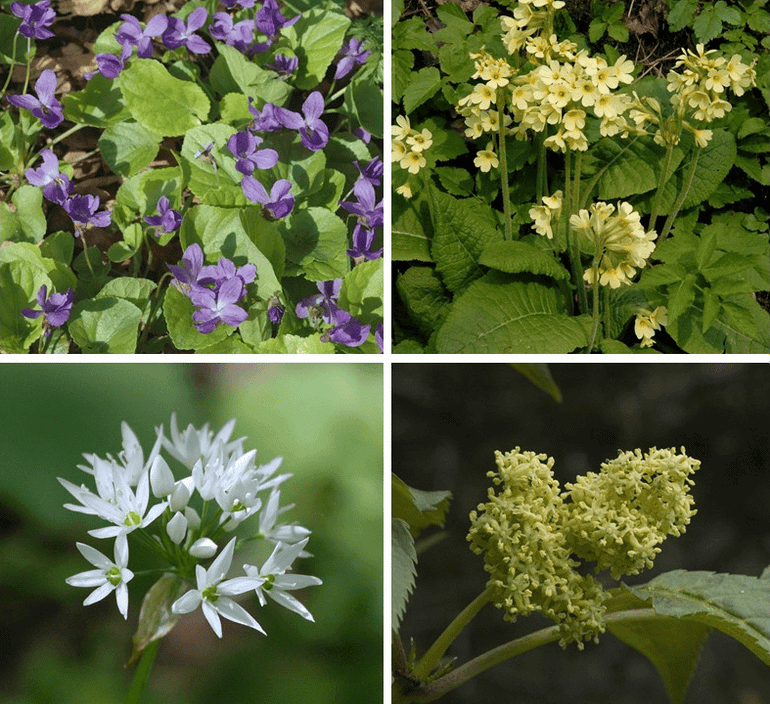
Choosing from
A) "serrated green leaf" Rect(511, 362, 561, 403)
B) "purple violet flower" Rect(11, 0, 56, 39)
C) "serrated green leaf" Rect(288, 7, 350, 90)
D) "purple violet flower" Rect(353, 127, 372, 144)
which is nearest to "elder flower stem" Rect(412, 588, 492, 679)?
"serrated green leaf" Rect(511, 362, 561, 403)

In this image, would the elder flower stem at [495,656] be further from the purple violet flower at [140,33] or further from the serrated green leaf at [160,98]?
the purple violet flower at [140,33]

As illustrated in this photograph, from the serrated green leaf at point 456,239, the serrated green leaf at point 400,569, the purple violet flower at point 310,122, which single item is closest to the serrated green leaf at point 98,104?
the purple violet flower at point 310,122

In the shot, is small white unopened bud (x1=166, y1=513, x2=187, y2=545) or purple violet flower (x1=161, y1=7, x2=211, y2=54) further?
purple violet flower (x1=161, y1=7, x2=211, y2=54)

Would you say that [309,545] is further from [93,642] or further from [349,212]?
[349,212]

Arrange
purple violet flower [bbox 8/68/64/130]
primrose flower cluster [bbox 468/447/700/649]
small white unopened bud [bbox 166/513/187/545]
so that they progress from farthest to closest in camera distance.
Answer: purple violet flower [bbox 8/68/64/130] < primrose flower cluster [bbox 468/447/700/649] < small white unopened bud [bbox 166/513/187/545]

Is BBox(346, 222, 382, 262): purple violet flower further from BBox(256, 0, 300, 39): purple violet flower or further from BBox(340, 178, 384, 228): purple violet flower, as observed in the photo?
BBox(256, 0, 300, 39): purple violet flower

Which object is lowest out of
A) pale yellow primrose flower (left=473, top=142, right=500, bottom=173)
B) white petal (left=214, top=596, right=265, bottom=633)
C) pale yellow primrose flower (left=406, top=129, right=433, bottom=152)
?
white petal (left=214, top=596, right=265, bottom=633)
